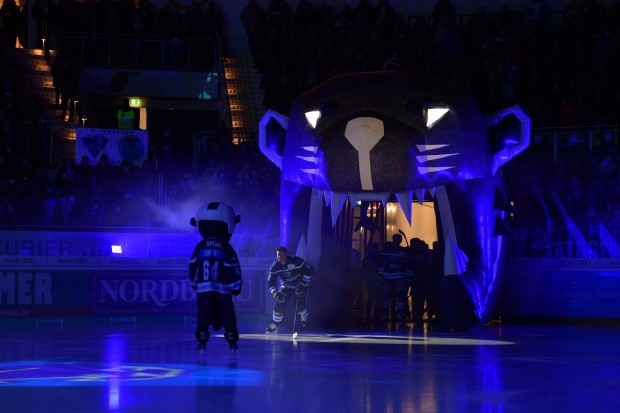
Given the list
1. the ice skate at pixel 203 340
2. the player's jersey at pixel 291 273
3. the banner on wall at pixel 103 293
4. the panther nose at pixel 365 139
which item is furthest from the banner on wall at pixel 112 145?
the ice skate at pixel 203 340

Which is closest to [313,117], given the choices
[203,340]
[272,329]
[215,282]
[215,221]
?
[272,329]

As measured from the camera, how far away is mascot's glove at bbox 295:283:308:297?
54.3 ft

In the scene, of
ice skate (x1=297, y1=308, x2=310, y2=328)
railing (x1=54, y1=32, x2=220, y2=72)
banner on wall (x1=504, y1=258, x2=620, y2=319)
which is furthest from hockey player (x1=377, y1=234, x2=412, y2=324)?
railing (x1=54, y1=32, x2=220, y2=72)

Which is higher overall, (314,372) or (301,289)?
(301,289)

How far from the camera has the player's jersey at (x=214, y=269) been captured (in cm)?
1295

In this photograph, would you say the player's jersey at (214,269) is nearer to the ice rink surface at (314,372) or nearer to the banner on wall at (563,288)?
the ice rink surface at (314,372)

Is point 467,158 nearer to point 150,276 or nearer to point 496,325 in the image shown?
point 496,325

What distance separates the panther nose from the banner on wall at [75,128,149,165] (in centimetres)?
880

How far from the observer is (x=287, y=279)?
16500 millimetres

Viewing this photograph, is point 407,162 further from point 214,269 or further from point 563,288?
point 563,288

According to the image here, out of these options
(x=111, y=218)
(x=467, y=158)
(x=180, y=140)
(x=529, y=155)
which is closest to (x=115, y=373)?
(x=467, y=158)

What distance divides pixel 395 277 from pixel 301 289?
256cm

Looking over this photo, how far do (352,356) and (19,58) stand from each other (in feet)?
57.8

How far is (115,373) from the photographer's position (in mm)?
10680
